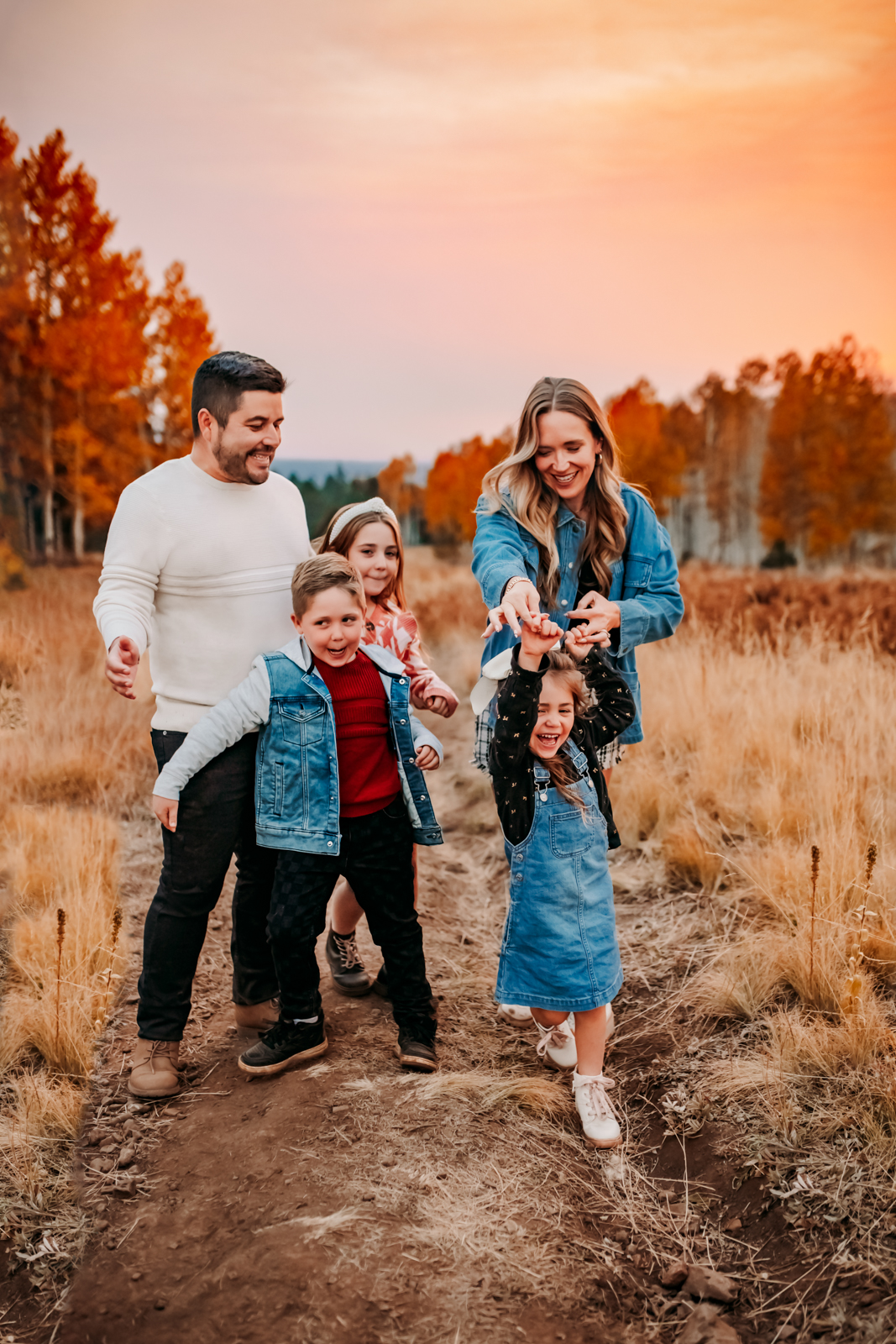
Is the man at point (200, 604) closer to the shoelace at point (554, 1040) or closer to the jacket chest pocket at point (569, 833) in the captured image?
the jacket chest pocket at point (569, 833)

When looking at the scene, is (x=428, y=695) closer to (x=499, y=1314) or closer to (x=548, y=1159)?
(x=548, y=1159)

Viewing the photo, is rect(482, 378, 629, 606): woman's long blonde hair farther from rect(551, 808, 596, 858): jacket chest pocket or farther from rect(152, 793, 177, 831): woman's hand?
rect(152, 793, 177, 831): woman's hand

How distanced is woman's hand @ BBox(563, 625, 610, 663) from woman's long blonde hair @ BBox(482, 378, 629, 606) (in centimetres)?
37

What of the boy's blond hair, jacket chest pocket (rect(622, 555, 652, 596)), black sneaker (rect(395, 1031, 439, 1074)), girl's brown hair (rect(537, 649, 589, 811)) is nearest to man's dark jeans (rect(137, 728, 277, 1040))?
the boy's blond hair

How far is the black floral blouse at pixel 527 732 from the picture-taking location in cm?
252

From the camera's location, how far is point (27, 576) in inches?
541

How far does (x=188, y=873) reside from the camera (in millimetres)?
2906

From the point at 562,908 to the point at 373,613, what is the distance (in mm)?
1395

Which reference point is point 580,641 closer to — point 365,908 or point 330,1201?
point 365,908

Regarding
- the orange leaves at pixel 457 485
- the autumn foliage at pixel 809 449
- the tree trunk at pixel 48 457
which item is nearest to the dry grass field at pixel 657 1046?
the tree trunk at pixel 48 457

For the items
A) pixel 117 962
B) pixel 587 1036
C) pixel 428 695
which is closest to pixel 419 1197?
pixel 587 1036

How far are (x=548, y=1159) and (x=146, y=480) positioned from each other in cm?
241

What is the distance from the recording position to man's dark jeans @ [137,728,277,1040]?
2881mm

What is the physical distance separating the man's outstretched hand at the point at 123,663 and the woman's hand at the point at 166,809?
0.37 m
